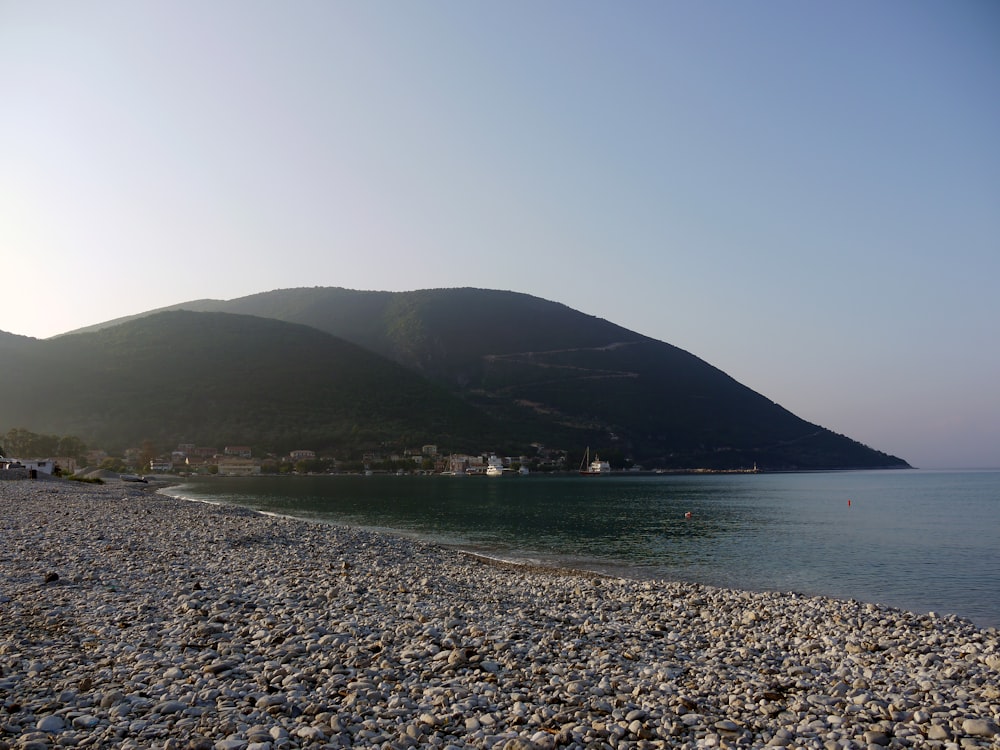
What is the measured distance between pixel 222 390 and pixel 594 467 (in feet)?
330

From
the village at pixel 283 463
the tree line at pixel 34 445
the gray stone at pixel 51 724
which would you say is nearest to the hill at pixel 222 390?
the village at pixel 283 463

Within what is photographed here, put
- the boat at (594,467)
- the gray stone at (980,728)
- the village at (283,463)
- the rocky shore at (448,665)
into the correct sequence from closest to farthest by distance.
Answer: the rocky shore at (448,665) < the gray stone at (980,728) < the village at (283,463) < the boat at (594,467)

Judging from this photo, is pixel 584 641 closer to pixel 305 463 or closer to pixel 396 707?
pixel 396 707

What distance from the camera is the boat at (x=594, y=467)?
600 feet

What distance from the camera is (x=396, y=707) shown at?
829cm

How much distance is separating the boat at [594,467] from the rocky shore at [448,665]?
166 m

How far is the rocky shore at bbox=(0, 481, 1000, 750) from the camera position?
7681 millimetres

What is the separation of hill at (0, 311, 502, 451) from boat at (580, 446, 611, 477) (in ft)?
90.3

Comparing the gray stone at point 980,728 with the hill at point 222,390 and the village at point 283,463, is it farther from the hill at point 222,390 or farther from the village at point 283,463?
the hill at point 222,390

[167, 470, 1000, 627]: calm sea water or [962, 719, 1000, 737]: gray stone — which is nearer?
[962, 719, 1000, 737]: gray stone

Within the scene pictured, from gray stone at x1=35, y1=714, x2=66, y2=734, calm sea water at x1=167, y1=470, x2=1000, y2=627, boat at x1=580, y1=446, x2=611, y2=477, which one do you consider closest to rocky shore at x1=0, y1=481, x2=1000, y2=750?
gray stone at x1=35, y1=714, x2=66, y2=734

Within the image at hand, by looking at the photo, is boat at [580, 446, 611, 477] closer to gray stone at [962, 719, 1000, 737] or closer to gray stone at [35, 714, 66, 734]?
gray stone at [962, 719, 1000, 737]

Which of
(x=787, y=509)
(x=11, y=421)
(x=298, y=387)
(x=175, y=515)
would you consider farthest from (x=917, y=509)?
(x=11, y=421)

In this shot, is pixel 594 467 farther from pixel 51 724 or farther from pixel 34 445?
pixel 51 724
